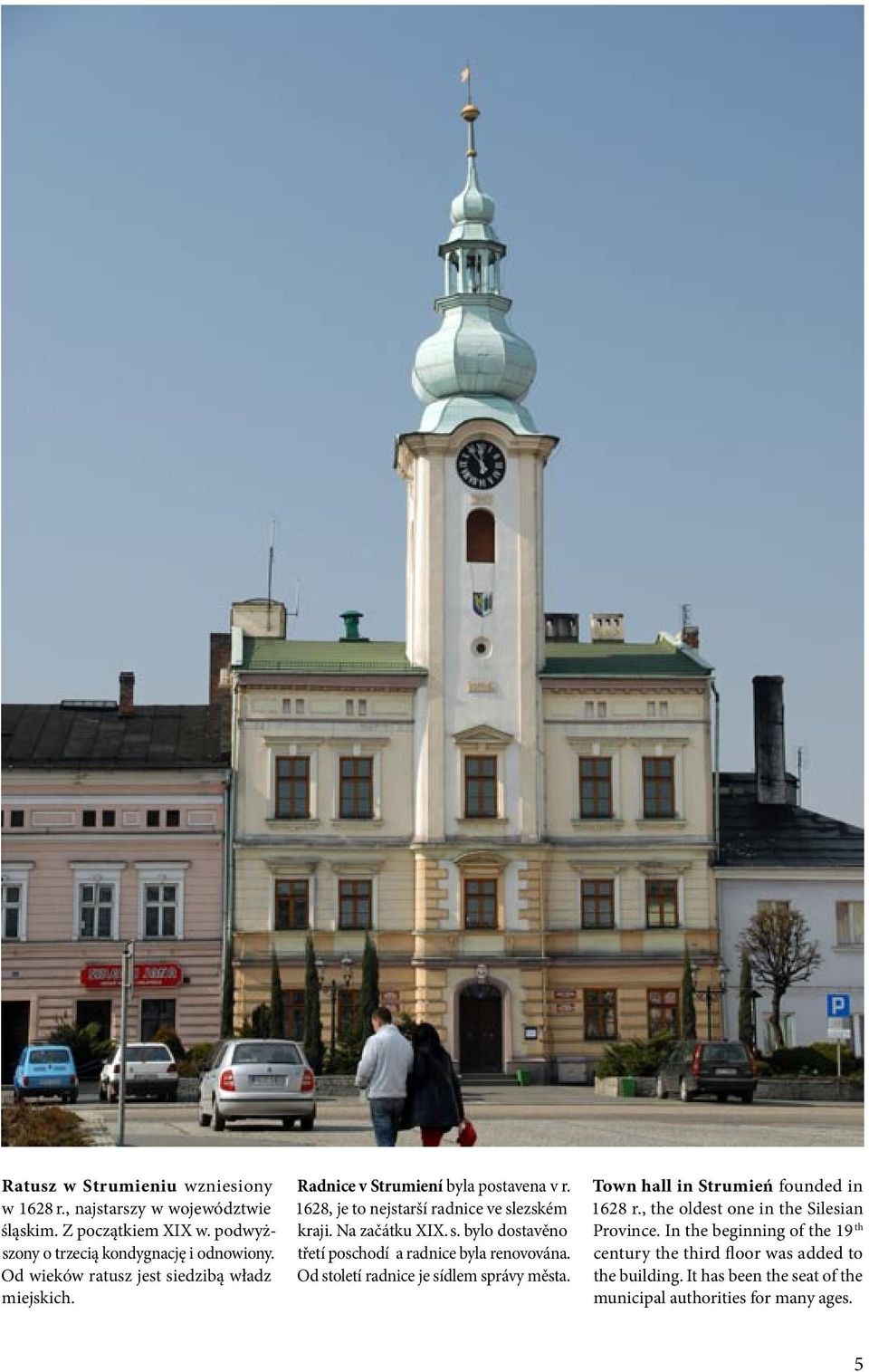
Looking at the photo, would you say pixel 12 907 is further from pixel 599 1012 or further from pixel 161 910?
pixel 599 1012

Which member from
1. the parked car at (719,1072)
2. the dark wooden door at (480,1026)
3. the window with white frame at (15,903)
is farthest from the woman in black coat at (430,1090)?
the window with white frame at (15,903)

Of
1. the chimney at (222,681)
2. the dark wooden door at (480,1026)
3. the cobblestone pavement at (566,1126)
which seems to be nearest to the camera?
the cobblestone pavement at (566,1126)

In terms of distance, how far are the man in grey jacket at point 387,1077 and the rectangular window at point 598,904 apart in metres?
37.7

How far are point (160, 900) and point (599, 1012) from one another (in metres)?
12.5

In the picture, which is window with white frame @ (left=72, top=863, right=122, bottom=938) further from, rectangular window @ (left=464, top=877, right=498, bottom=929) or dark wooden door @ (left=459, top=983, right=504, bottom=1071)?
dark wooden door @ (left=459, top=983, right=504, bottom=1071)

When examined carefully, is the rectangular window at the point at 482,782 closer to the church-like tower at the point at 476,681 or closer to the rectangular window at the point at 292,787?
the church-like tower at the point at 476,681

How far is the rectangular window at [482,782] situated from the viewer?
57.7 m

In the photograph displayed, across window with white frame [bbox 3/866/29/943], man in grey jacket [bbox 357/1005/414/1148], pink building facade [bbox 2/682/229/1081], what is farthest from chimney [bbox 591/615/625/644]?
man in grey jacket [bbox 357/1005/414/1148]

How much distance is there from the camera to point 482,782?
189 feet

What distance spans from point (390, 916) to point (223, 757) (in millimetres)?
6643

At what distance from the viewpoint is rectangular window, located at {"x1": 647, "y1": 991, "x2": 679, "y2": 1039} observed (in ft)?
188

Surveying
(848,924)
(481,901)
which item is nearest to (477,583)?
(481,901)
